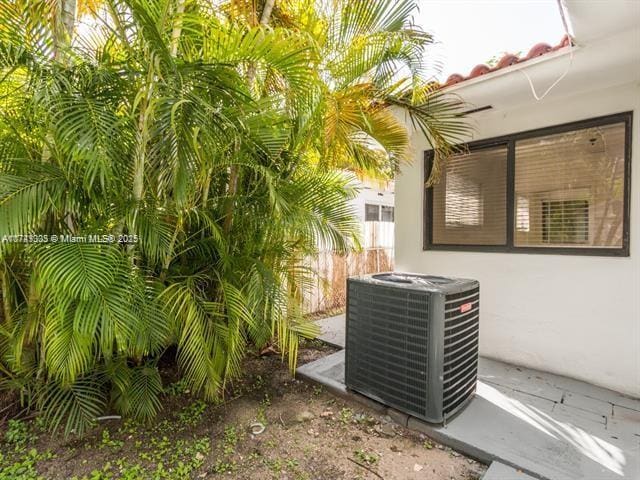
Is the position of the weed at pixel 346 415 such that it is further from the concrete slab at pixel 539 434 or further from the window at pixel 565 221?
the window at pixel 565 221

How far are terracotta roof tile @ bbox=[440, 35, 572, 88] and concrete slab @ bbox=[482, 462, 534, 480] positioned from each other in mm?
2938

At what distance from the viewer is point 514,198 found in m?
3.56

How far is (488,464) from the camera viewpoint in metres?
2.07

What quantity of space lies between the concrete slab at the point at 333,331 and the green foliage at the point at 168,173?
1.26 m

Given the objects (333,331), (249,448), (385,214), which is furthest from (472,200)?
(385,214)

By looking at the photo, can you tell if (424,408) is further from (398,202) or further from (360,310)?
(398,202)

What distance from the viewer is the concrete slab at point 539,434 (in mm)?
1971

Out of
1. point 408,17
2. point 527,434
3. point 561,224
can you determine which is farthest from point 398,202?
point 527,434

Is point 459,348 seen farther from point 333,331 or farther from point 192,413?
point 333,331

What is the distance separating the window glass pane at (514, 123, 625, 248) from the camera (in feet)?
9.87

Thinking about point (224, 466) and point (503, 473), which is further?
point (224, 466)

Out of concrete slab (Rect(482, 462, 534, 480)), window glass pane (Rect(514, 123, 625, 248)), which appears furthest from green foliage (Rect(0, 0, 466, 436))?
concrete slab (Rect(482, 462, 534, 480))

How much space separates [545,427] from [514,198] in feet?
7.39

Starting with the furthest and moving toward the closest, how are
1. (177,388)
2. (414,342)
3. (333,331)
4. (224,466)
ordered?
1. (333,331)
2. (177,388)
3. (414,342)
4. (224,466)
